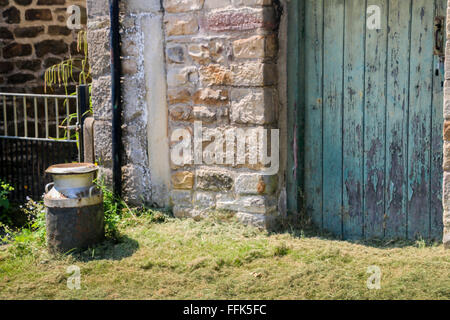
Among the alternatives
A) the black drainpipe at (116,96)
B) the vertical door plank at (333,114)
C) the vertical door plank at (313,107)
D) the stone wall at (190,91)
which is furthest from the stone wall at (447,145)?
the black drainpipe at (116,96)

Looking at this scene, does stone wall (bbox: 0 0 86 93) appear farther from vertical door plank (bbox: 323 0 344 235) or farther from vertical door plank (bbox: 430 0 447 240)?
vertical door plank (bbox: 430 0 447 240)

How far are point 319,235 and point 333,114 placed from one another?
37.9 inches

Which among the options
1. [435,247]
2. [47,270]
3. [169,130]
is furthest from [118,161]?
[435,247]

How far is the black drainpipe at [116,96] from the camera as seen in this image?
5078 mm

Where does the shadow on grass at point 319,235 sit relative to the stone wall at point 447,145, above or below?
below

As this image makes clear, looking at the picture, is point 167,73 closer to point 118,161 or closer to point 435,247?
point 118,161

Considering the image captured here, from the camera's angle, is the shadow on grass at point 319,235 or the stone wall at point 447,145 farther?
the shadow on grass at point 319,235

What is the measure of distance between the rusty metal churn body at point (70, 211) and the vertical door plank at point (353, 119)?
1.97 m

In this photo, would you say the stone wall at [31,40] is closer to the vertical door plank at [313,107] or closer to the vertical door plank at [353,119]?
the vertical door plank at [313,107]

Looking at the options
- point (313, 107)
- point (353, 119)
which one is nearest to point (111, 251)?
point (313, 107)

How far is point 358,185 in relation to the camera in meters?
4.68

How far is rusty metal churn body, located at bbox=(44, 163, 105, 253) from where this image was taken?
4.44 m

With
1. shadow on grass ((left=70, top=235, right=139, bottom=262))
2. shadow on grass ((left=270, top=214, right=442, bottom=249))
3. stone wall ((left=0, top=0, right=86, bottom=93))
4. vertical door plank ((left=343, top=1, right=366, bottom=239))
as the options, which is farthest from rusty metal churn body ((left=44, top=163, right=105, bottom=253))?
stone wall ((left=0, top=0, right=86, bottom=93))

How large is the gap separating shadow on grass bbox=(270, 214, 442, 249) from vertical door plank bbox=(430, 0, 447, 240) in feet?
0.46
